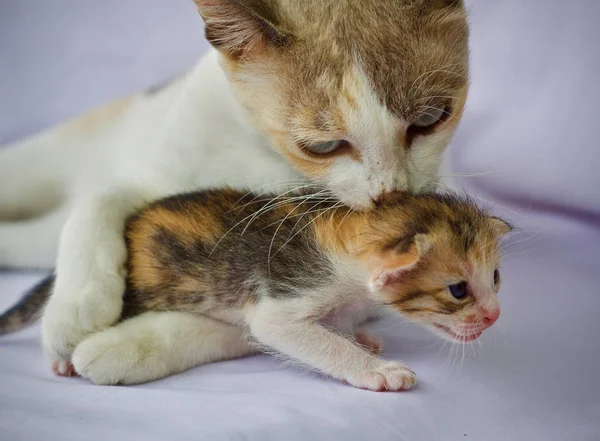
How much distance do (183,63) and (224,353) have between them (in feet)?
5.07

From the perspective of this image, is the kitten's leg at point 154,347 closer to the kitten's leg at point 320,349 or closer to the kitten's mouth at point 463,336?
the kitten's leg at point 320,349

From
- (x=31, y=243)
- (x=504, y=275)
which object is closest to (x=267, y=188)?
(x=504, y=275)

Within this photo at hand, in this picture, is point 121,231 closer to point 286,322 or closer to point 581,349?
point 286,322

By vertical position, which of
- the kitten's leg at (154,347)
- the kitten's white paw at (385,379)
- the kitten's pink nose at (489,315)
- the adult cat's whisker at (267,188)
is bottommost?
the kitten's leg at (154,347)

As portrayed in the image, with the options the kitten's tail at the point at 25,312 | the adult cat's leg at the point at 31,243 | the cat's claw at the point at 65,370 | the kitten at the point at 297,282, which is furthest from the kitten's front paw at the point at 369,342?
the adult cat's leg at the point at 31,243

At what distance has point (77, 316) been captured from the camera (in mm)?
1433

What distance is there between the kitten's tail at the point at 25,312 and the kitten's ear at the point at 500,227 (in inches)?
37.0

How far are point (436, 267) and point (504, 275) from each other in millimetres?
766

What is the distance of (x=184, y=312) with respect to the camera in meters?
1.48

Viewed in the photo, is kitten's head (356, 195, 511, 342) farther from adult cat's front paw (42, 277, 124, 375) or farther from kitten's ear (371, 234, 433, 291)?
adult cat's front paw (42, 277, 124, 375)

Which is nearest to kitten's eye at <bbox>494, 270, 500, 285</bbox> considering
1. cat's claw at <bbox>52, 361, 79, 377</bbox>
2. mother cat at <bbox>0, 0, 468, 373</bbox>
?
mother cat at <bbox>0, 0, 468, 373</bbox>

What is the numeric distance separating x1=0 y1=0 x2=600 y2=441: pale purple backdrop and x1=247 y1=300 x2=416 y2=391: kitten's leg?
0.03 meters

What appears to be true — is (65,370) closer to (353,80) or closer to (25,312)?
(25,312)

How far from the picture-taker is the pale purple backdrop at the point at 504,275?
1.23 metres
